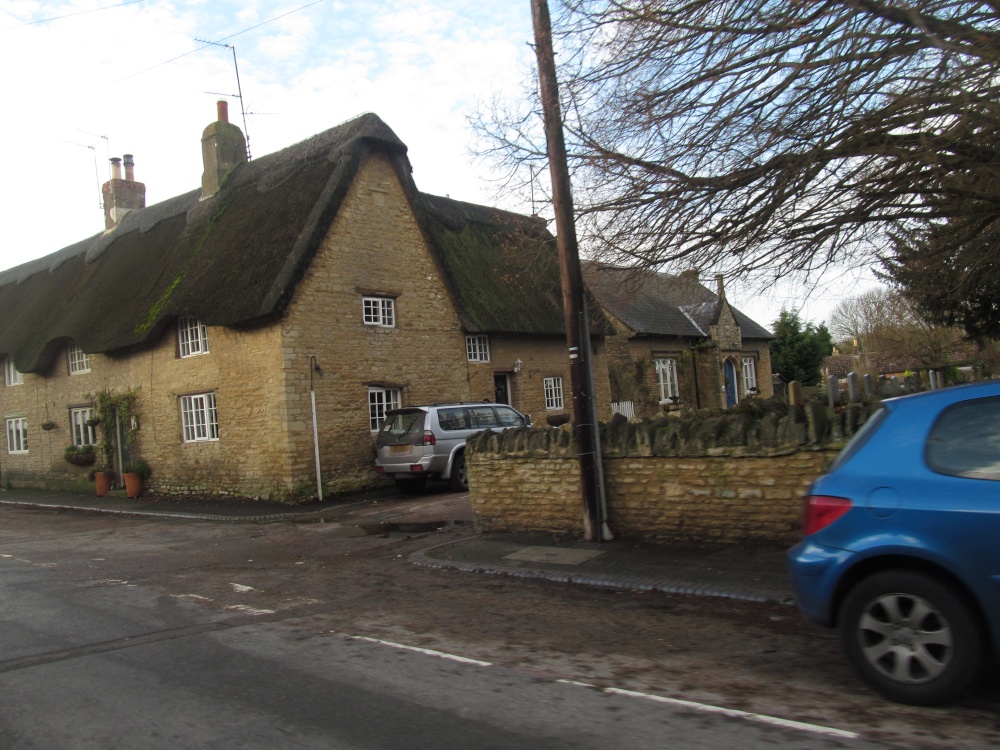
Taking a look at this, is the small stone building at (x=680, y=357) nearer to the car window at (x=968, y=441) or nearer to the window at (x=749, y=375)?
the window at (x=749, y=375)

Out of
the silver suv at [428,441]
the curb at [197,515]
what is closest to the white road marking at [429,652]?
the curb at [197,515]

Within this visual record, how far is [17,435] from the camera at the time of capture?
25984mm

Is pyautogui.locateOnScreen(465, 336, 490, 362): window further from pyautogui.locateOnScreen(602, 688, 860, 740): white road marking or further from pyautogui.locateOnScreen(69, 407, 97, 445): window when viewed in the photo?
pyautogui.locateOnScreen(602, 688, 860, 740): white road marking

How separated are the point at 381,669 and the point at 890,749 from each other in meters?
3.06

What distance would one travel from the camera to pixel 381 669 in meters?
5.19

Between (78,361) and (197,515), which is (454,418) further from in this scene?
(78,361)

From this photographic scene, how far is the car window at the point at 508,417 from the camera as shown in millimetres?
16766

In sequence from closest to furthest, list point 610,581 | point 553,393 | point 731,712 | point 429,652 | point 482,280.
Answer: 1. point 731,712
2. point 429,652
3. point 610,581
4. point 482,280
5. point 553,393

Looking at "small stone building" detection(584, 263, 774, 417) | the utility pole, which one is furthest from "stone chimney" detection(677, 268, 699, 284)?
"small stone building" detection(584, 263, 774, 417)

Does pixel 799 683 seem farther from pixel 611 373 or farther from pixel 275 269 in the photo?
pixel 611 373

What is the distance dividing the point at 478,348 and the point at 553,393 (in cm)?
363

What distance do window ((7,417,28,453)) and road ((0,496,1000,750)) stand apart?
19.7 meters

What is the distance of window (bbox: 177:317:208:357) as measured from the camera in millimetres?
18344

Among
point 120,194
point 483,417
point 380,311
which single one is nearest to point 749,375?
point 380,311
